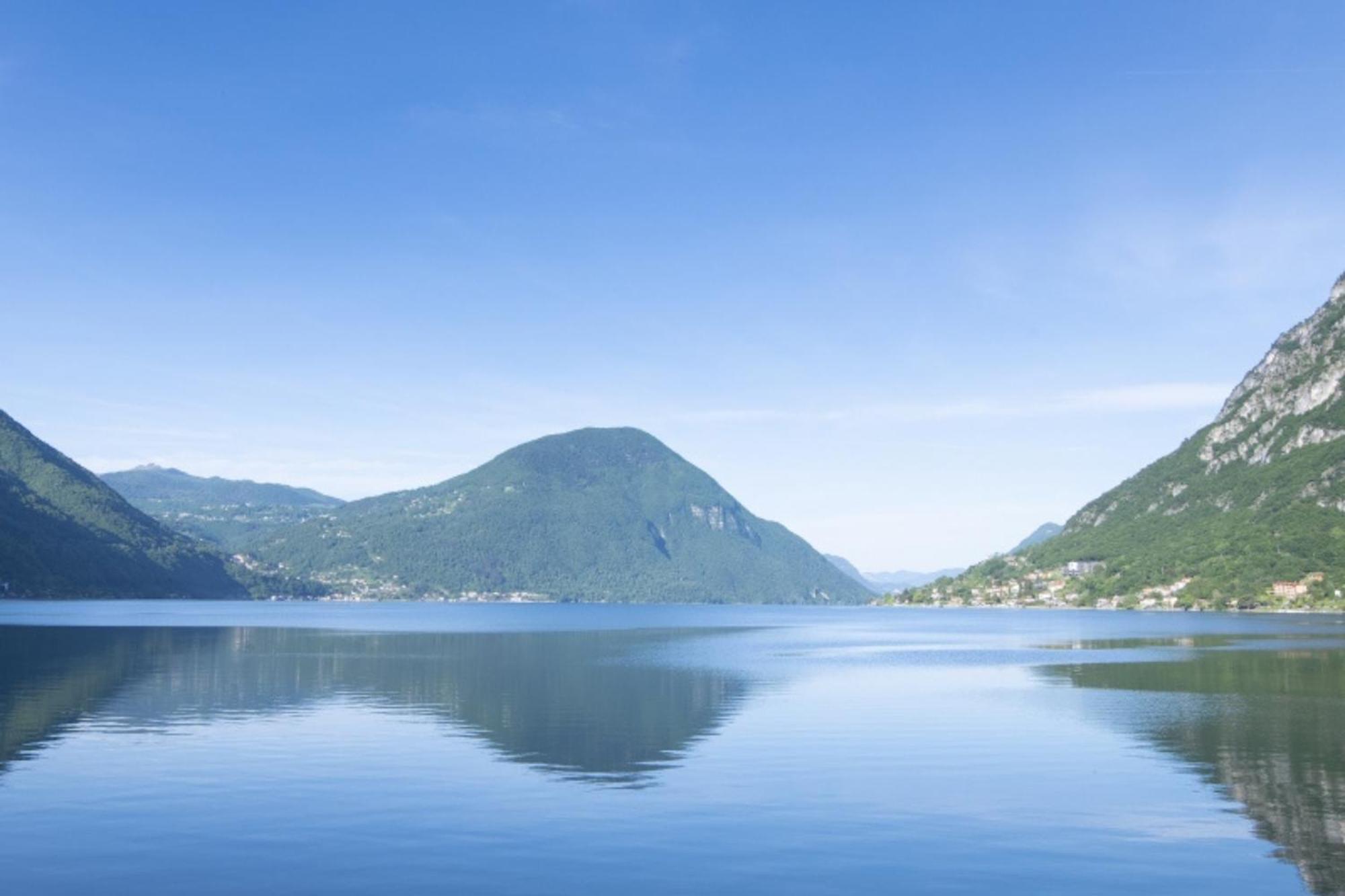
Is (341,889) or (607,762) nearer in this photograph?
(341,889)

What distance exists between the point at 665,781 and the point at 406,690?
3817cm

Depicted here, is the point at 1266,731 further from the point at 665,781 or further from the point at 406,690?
the point at 406,690

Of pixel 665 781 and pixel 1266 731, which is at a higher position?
pixel 665 781

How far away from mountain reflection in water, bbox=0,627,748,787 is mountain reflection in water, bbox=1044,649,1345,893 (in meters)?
21.2

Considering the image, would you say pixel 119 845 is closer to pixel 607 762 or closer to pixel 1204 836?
pixel 607 762

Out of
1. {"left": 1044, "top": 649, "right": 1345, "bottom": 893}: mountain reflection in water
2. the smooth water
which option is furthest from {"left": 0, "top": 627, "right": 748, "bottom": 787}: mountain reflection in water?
{"left": 1044, "top": 649, "right": 1345, "bottom": 893}: mountain reflection in water

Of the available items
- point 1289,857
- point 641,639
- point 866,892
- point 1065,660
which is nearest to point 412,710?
point 866,892

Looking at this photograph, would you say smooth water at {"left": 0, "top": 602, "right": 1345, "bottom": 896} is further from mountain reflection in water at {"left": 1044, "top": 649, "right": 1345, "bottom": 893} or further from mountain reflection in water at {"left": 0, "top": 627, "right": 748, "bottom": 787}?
mountain reflection in water at {"left": 0, "top": 627, "right": 748, "bottom": 787}

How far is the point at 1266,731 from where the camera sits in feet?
172

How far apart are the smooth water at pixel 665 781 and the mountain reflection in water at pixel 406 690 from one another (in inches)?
16.5

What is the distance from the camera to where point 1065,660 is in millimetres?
107312

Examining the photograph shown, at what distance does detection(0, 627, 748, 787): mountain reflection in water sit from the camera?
164 ft

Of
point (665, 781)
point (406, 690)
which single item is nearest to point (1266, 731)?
point (665, 781)

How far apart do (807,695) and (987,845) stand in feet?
140
